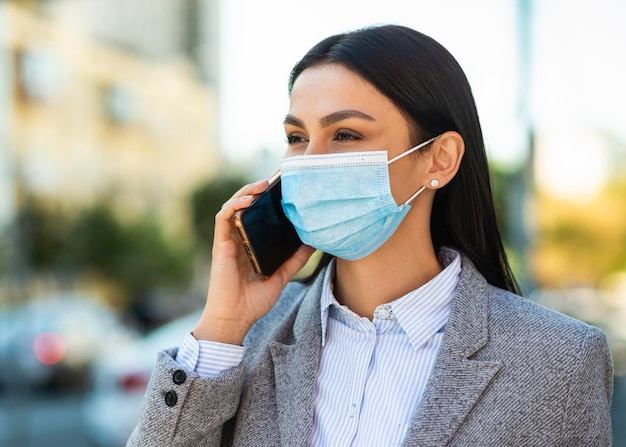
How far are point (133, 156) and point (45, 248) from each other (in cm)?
997

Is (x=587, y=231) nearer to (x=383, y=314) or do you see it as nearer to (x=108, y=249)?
(x=108, y=249)

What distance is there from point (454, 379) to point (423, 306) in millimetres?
258

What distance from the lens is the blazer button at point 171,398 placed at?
2.00m

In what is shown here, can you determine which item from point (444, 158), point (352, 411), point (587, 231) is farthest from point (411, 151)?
point (587, 231)

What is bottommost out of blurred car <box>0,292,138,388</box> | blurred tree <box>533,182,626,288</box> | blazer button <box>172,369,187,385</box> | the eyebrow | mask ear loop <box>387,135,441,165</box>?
blurred tree <box>533,182,626,288</box>

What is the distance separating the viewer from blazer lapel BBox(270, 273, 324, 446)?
199 centimetres

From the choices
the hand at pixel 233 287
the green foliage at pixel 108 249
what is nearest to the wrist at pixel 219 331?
the hand at pixel 233 287

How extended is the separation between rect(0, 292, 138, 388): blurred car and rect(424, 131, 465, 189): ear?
40.2 feet

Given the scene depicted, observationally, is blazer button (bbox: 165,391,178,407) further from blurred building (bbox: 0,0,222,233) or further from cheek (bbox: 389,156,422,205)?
blurred building (bbox: 0,0,222,233)

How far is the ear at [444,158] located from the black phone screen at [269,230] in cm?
42

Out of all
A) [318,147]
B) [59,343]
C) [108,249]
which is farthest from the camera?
[108,249]

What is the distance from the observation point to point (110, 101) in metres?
33.0

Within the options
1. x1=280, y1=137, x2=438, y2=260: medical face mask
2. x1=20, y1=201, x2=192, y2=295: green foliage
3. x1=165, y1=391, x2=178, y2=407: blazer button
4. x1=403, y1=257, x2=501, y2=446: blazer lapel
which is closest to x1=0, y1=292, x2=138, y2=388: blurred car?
x1=20, y1=201, x2=192, y2=295: green foliage

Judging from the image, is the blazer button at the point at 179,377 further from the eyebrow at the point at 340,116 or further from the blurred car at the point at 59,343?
the blurred car at the point at 59,343
